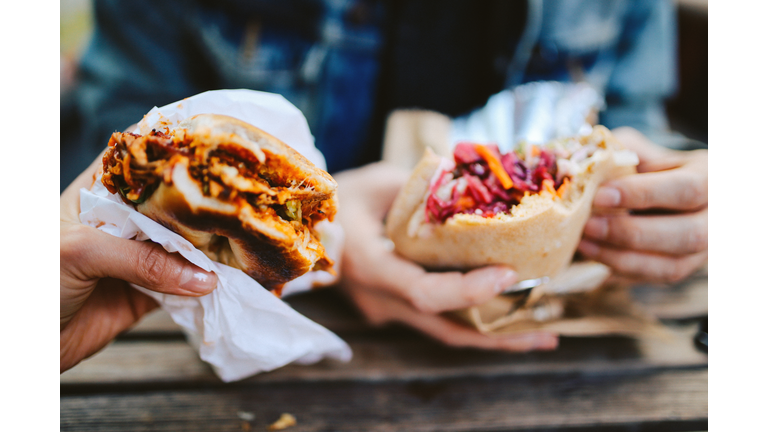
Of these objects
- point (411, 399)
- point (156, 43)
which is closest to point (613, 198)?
point (411, 399)

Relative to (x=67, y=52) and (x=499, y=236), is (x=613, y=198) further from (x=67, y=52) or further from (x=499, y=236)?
(x=67, y=52)

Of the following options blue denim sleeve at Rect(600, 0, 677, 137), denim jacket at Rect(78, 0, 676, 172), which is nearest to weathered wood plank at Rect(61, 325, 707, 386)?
denim jacket at Rect(78, 0, 676, 172)

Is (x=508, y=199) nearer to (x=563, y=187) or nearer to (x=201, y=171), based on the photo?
(x=563, y=187)

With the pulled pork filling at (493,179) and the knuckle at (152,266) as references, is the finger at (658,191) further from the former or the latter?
the knuckle at (152,266)

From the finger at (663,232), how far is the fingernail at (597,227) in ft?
0.07

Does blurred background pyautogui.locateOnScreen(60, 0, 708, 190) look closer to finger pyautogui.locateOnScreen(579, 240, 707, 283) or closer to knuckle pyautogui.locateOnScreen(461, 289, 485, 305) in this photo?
finger pyautogui.locateOnScreen(579, 240, 707, 283)

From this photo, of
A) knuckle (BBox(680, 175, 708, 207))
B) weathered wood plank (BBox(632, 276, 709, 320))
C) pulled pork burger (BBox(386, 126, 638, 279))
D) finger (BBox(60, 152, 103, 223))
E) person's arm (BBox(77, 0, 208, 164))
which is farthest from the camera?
person's arm (BBox(77, 0, 208, 164))

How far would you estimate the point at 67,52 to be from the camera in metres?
2.46

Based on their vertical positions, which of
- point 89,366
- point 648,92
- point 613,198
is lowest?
point 89,366

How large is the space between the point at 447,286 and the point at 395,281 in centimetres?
22

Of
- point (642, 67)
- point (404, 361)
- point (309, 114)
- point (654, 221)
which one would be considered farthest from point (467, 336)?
point (642, 67)

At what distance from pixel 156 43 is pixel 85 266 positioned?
6.25ft

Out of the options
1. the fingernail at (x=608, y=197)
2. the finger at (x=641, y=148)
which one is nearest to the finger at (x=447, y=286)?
the fingernail at (x=608, y=197)

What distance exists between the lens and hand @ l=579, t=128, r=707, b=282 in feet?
3.85
